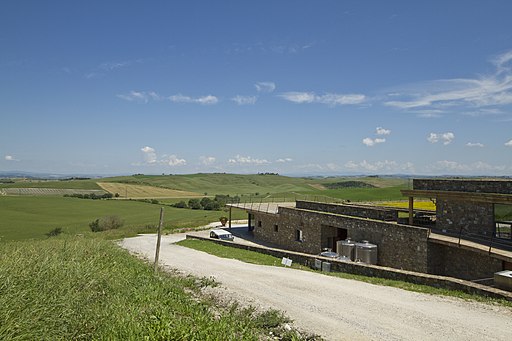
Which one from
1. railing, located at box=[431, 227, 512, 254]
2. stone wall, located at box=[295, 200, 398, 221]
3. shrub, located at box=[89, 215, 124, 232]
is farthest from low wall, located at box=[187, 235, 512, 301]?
shrub, located at box=[89, 215, 124, 232]

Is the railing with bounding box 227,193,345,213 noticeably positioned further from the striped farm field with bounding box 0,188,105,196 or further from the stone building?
the striped farm field with bounding box 0,188,105,196

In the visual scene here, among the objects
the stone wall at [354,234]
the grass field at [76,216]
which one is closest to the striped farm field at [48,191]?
the grass field at [76,216]

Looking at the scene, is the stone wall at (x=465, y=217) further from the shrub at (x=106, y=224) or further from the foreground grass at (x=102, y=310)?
the shrub at (x=106, y=224)

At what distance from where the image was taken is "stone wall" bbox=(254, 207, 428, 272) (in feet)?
59.5

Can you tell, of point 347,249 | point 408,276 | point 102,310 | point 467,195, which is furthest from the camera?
point 347,249

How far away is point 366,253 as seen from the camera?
1994 cm

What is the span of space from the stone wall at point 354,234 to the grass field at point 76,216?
15074 mm

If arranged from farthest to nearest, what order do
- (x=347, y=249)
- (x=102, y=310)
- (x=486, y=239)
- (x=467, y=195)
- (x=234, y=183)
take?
(x=234, y=183) < (x=347, y=249) < (x=467, y=195) < (x=486, y=239) < (x=102, y=310)

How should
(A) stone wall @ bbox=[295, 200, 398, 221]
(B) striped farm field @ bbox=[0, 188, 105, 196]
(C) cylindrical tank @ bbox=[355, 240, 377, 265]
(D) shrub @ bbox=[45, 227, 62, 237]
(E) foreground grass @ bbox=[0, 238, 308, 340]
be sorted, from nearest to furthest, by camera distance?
(E) foreground grass @ bbox=[0, 238, 308, 340]
(C) cylindrical tank @ bbox=[355, 240, 377, 265]
(A) stone wall @ bbox=[295, 200, 398, 221]
(D) shrub @ bbox=[45, 227, 62, 237]
(B) striped farm field @ bbox=[0, 188, 105, 196]

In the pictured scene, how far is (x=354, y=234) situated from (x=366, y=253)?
229cm

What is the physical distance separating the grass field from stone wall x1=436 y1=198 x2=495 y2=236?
95.2 ft

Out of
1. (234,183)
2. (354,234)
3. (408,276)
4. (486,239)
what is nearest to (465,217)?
(486,239)

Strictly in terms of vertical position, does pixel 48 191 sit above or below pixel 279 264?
above

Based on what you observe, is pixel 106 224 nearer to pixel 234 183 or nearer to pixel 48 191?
pixel 48 191
